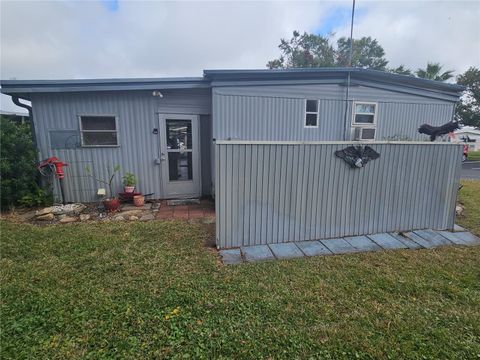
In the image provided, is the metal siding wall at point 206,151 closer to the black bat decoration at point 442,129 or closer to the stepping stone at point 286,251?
the stepping stone at point 286,251

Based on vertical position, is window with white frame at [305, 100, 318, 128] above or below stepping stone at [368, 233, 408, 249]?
above

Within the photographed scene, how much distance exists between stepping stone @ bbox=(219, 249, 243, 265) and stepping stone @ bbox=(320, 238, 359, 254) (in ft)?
4.29

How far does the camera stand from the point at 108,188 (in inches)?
225

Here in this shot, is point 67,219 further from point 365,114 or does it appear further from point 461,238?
point 365,114

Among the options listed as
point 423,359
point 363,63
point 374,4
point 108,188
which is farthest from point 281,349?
point 363,63

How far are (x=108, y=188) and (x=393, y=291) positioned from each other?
229 inches

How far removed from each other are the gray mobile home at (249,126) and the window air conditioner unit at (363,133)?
3 centimetres

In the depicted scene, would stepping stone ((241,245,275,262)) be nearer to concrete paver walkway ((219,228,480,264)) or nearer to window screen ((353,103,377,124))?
concrete paver walkway ((219,228,480,264))

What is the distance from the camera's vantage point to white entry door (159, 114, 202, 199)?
5.82 meters

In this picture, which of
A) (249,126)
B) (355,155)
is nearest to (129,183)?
(249,126)

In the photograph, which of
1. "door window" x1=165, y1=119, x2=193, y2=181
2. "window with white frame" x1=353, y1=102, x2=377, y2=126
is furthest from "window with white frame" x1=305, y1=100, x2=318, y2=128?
"door window" x1=165, y1=119, x2=193, y2=181

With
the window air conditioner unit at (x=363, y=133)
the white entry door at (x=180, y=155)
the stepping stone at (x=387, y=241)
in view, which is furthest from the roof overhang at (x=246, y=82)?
the stepping stone at (x=387, y=241)

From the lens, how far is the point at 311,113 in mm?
6363

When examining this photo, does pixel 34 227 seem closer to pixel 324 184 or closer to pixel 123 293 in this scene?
pixel 123 293
